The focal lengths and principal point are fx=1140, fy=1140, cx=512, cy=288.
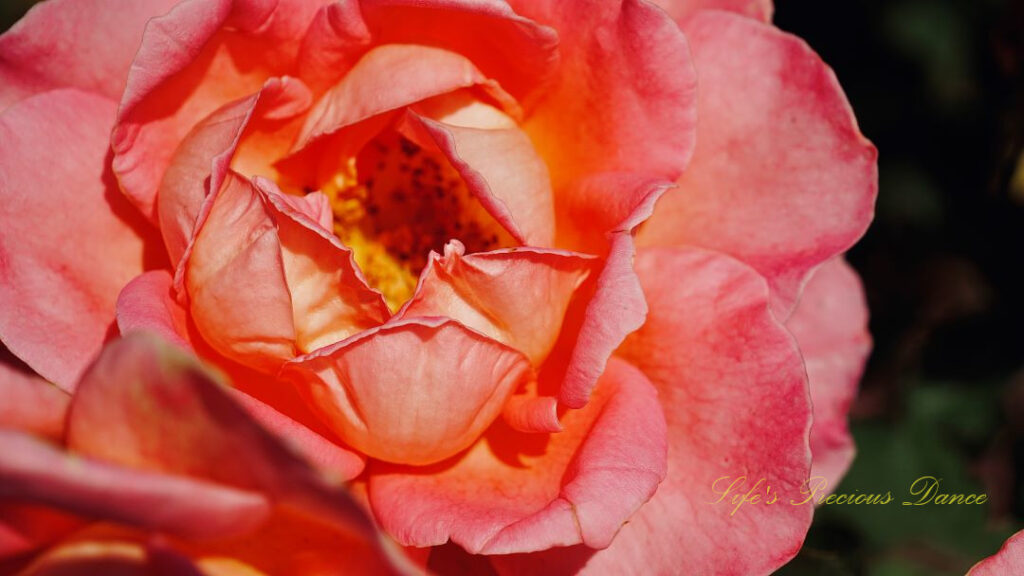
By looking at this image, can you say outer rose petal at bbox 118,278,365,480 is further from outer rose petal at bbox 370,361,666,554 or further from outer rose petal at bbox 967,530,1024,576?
outer rose petal at bbox 967,530,1024,576

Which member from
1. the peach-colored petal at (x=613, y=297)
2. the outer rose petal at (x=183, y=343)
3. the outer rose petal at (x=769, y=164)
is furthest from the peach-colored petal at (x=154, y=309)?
the outer rose petal at (x=769, y=164)

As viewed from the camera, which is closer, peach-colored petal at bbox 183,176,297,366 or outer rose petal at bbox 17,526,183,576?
outer rose petal at bbox 17,526,183,576

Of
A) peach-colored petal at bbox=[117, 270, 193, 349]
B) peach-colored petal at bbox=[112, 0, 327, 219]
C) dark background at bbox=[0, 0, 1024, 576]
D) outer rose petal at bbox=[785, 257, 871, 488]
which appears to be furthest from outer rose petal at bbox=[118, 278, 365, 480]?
dark background at bbox=[0, 0, 1024, 576]

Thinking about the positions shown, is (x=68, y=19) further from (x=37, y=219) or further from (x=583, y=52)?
(x=583, y=52)

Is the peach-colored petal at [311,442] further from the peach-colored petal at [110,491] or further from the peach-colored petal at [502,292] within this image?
the peach-colored petal at [110,491]

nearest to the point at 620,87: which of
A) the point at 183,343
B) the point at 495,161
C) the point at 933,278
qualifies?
the point at 495,161

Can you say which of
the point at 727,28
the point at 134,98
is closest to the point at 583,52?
the point at 727,28
